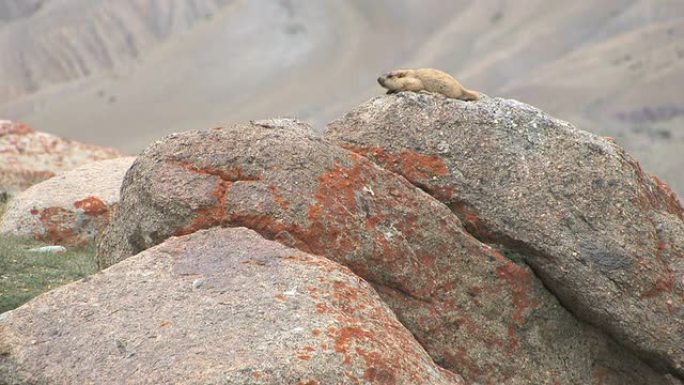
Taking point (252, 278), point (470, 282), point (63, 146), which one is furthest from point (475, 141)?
point (63, 146)

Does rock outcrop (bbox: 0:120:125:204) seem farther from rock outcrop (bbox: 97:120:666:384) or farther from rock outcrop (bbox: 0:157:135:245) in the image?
rock outcrop (bbox: 97:120:666:384)

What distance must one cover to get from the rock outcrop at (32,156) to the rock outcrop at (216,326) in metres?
13.2

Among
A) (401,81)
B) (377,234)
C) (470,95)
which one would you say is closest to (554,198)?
(470,95)

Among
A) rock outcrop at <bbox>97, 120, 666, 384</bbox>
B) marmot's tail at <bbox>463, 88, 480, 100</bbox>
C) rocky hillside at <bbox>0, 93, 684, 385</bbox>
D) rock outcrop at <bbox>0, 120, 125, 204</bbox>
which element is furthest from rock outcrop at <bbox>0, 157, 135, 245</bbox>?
marmot's tail at <bbox>463, 88, 480, 100</bbox>

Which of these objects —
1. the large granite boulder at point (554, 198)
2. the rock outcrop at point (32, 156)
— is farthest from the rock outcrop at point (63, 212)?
the large granite boulder at point (554, 198)

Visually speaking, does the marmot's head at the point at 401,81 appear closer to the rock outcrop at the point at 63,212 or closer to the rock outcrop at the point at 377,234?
the rock outcrop at the point at 377,234

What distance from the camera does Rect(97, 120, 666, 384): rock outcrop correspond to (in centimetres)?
995

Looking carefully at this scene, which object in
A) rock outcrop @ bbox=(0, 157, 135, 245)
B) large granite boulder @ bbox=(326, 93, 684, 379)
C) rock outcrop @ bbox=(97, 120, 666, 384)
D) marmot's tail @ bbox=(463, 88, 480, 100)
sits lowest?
rock outcrop @ bbox=(0, 157, 135, 245)

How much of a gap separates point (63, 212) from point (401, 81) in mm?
7211

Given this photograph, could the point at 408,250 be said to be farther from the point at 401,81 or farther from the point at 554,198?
the point at 401,81

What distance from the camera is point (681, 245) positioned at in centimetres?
1116

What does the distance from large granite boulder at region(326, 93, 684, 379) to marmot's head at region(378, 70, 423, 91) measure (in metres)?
0.52

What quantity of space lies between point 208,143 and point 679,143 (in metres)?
57.6

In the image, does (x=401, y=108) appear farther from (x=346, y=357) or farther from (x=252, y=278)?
(x=346, y=357)
